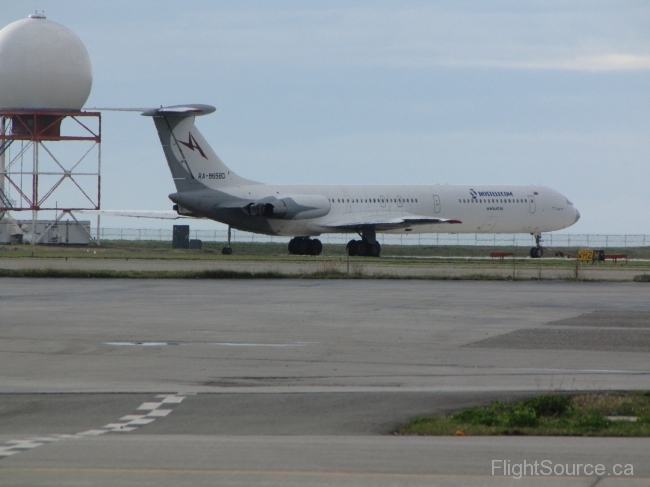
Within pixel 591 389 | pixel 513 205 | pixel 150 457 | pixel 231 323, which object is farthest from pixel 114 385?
pixel 513 205

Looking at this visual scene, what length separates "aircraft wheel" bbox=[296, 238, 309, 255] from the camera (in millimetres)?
55906

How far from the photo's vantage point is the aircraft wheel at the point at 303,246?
55.9 m

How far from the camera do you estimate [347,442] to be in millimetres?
8625

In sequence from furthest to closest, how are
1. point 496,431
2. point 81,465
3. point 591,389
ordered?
point 591,389 → point 496,431 → point 81,465

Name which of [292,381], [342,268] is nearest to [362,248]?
[342,268]

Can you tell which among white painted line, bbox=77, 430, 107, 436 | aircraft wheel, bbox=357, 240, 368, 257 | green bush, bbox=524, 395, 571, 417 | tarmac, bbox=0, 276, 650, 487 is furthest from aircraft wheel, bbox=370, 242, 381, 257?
white painted line, bbox=77, 430, 107, 436

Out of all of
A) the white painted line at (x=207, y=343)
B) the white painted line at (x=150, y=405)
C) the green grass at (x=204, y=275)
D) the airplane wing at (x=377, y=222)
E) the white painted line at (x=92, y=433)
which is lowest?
the white painted line at (x=92, y=433)

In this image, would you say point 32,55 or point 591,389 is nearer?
point 591,389

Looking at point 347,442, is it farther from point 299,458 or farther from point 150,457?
point 150,457

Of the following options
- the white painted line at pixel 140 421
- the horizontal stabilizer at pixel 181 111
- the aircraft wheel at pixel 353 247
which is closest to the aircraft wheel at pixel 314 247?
the aircraft wheel at pixel 353 247

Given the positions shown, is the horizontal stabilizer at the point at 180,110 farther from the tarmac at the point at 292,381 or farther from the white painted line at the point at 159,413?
the white painted line at the point at 159,413

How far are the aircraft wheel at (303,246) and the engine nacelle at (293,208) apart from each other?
319cm

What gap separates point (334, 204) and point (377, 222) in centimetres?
248

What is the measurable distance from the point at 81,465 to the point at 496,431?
3686 millimetres
